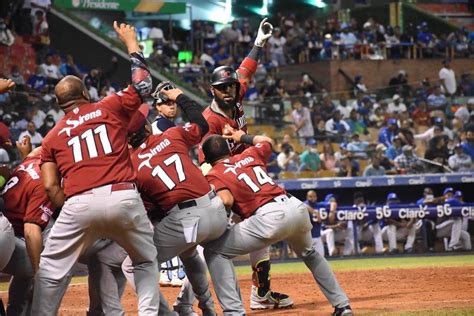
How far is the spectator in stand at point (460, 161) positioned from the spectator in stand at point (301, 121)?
2.75 m

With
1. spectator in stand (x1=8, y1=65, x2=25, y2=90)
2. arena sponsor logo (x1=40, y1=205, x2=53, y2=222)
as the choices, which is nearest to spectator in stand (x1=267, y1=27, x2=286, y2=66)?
spectator in stand (x1=8, y1=65, x2=25, y2=90)

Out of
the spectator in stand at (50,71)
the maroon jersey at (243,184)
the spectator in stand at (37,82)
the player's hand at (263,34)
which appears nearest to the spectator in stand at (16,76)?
the spectator in stand at (37,82)

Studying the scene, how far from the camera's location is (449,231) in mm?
16484

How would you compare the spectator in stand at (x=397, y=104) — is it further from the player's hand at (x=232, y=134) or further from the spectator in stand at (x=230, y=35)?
the player's hand at (x=232, y=134)

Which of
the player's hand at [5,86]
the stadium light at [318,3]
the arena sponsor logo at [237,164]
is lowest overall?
the arena sponsor logo at [237,164]

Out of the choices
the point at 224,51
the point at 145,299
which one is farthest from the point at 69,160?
the point at 224,51

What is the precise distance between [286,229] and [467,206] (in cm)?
965

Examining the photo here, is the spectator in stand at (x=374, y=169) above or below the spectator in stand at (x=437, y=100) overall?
below

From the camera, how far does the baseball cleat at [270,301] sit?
351 inches

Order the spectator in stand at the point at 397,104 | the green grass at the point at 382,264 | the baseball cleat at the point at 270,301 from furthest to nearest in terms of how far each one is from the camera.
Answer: the spectator in stand at the point at 397,104
the green grass at the point at 382,264
the baseball cleat at the point at 270,301

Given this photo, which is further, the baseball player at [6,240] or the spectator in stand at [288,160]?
the spectator in stand at [288,160]

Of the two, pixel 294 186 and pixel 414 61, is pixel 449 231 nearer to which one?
pixel 294 186

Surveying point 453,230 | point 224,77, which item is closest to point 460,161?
point 453,230

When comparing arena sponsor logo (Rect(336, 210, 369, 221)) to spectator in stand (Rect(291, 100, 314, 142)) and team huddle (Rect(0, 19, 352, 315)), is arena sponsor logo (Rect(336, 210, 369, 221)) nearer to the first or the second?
spectator in stand (Rect(291, 100, 314, 142))
